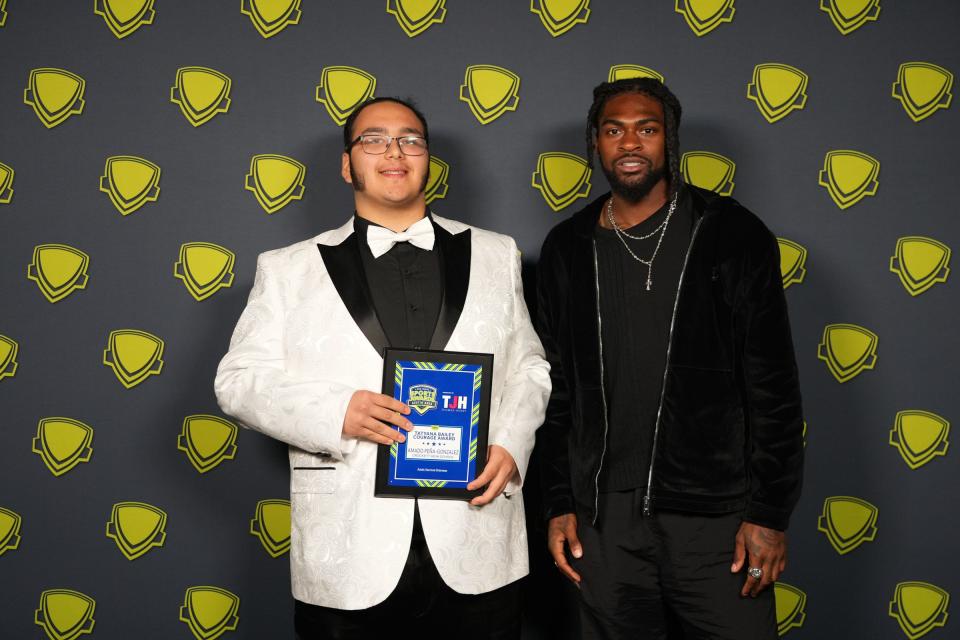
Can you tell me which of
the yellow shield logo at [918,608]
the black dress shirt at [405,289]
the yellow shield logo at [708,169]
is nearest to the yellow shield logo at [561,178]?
the yellow shield logo at [708,169]

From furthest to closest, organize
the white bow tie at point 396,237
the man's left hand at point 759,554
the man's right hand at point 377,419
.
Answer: the white bow tie at point 396,237 < the man's left hand at point 759,554 < the man's right hand at point 377,419

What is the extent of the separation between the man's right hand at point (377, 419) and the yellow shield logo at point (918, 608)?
178cm

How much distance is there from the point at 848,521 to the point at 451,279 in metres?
1.53

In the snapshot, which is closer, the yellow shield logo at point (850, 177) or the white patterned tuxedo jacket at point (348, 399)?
the white patterned tuxedo jacket at point (348, 399)

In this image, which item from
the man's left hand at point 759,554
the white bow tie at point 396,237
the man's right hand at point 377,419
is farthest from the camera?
the white bow tie at point 396,237

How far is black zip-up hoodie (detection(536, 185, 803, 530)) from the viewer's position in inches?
77.1

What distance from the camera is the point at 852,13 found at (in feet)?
8.54

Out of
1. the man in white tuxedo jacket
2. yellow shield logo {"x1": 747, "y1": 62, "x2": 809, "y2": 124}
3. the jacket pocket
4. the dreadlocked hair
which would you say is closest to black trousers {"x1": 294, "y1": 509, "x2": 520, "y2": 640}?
the man in white tuxedo jacket

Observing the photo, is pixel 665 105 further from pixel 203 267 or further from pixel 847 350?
pixel 203 267

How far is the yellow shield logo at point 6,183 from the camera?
2.64m

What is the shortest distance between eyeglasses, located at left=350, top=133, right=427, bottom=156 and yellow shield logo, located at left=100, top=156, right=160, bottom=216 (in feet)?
3.01

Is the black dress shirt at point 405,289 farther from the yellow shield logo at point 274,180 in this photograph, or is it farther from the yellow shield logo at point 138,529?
the yellow shield logo at point 138,529

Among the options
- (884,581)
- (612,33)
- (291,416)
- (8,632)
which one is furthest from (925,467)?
(8,632)

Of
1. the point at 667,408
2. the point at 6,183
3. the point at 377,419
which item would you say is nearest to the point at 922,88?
the point at 667,408
